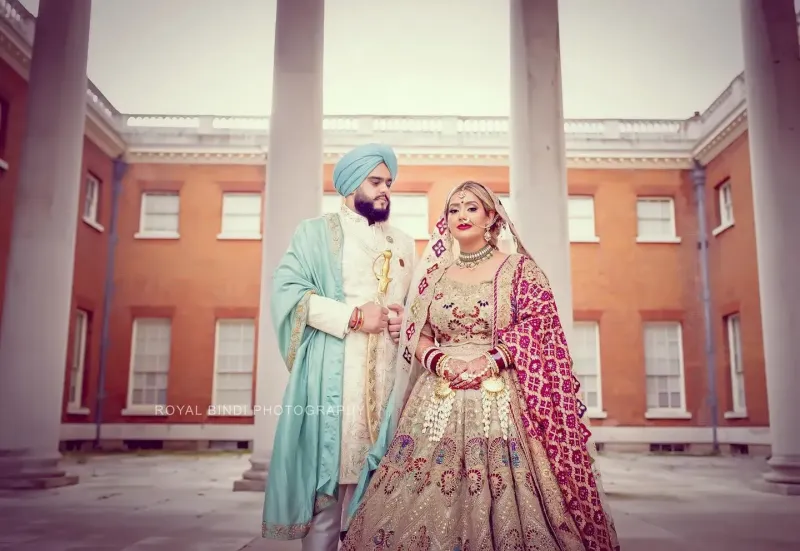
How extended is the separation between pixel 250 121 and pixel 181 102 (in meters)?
1.41

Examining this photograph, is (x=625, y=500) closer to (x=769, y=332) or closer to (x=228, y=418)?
(x=769, y=332)

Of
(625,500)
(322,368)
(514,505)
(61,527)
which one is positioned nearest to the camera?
(514,505)

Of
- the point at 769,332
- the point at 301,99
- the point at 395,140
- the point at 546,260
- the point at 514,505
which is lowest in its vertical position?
the point at 514,505

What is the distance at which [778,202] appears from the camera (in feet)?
22.1

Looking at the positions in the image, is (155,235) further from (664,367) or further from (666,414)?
(666,414)

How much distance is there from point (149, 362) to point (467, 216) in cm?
1241

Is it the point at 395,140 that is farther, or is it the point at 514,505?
the point at 395,140

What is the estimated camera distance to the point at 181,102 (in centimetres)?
1457

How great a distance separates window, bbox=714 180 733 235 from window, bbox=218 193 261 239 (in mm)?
9038

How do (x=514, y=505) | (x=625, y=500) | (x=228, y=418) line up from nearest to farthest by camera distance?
(x=514, y=505), (x=625, y=500), (x=228, y=418)

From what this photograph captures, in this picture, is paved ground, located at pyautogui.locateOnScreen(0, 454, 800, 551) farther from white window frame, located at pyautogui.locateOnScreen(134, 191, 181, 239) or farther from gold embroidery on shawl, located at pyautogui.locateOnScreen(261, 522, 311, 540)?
white window frame, located at pyautogui.locateOnScreen(134, 191, 181, 239)

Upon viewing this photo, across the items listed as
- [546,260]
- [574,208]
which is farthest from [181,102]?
[546,260]

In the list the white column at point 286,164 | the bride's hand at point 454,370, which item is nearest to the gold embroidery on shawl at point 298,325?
the bride's hand at point 454,370

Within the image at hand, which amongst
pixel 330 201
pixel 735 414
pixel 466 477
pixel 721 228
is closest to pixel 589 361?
pixel 735 414
